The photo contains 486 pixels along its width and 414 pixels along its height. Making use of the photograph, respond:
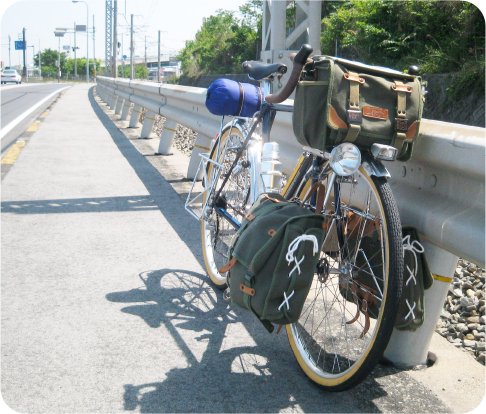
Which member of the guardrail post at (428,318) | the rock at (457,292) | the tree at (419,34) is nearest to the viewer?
the guardrail post at (428,318)

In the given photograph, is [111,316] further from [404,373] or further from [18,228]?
[18,228]

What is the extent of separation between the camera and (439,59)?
11.9 m

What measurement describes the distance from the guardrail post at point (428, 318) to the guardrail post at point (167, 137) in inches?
228

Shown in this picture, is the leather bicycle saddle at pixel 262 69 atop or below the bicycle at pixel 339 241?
atop

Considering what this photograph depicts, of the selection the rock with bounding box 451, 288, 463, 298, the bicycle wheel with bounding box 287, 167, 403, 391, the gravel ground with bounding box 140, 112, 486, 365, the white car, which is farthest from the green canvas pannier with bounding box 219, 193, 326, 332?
the white car

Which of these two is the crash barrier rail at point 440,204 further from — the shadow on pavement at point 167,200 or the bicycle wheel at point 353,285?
the shadow on pavement at point 167,200

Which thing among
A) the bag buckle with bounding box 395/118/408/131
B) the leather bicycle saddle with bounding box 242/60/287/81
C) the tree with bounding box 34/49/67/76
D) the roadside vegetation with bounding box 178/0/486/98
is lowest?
the bag buckle with bounding box 395/118/408/131

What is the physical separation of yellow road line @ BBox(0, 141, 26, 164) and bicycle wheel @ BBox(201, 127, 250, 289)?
4831mm

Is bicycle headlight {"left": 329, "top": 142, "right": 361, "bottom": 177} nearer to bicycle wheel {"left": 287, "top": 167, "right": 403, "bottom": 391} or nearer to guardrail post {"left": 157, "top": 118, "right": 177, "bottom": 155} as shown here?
bicycle wheel {"left": 287, "top": 167, "right": 403, "bottom": 391}

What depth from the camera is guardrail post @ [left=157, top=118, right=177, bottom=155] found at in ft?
25.8

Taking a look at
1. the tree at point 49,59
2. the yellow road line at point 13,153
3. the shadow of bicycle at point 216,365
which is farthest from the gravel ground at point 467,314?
the tree at point 49,59

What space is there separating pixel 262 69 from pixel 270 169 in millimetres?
582

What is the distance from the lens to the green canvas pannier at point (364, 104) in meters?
2.08

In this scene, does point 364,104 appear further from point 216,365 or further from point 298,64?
point 216,365
